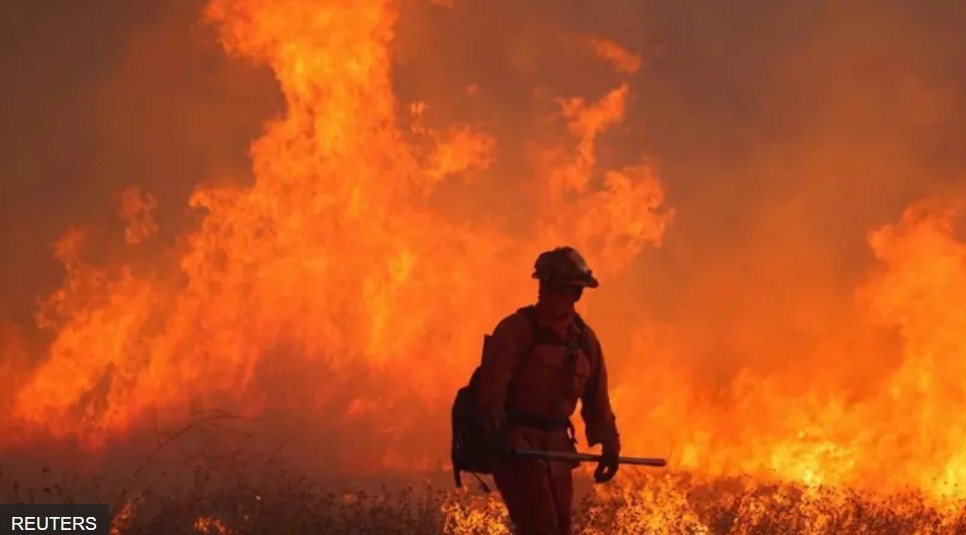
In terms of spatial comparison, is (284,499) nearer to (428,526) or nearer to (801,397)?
(428,526)

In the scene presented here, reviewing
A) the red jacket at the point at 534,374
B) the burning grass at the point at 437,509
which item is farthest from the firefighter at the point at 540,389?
the burning grass at the point at 437,509

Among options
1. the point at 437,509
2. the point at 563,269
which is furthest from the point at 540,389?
the point at 437,509

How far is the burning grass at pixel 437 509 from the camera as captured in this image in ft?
38.1

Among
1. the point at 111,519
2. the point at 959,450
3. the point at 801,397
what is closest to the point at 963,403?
the point at 959,450

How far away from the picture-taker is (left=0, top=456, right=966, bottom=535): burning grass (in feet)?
38.1

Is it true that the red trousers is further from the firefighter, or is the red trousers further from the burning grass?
the burning grass

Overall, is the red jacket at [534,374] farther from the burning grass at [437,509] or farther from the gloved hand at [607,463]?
the burning grass at [437,509]

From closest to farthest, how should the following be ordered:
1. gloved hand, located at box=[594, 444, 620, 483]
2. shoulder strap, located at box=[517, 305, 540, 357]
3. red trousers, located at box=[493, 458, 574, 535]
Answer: red trousers, located at box=[493, 458, 574, 535]
shoulder strap, located at box=[517, 305, 540, 357]
gloved hand, located at box=[594, 444, 620, 483]

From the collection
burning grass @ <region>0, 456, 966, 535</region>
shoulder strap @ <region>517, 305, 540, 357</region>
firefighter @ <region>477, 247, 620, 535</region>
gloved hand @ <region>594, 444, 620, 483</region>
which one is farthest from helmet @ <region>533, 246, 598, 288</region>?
burning grass @ <region>0, 456, 966, 535</region>

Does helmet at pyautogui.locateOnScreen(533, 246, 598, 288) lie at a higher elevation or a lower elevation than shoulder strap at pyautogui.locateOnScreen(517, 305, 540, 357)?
higher

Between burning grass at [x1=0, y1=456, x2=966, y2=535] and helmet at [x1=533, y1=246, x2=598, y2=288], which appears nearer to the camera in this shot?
helmet at [x1=533, y1=246, x2=598, y2=288]

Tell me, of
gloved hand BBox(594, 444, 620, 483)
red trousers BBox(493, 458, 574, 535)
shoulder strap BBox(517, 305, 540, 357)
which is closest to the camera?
red trousers BBox(493, 458, 574, 535)

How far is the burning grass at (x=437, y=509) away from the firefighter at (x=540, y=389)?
354 centimetres

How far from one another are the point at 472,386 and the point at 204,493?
13.2ft
